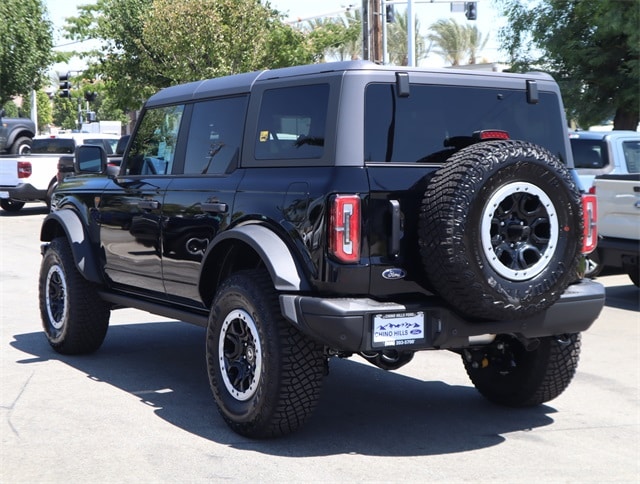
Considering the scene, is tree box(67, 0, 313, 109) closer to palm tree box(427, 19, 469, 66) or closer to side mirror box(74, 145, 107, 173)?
palm tree box(427, 19, 469, 66)

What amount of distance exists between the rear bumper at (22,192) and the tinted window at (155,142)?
658 inches

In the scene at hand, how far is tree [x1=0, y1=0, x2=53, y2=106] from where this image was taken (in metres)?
34.9

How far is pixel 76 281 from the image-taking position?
26.6ft

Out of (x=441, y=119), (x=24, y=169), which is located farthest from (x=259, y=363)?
(x=24, y=169)

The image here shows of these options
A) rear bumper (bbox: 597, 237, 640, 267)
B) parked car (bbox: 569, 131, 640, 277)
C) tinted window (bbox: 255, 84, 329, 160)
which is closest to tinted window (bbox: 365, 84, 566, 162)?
tinted window (bbox: 255, 84, 329, 160)

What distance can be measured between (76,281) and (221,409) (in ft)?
8.18

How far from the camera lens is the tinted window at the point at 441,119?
18.9 feet

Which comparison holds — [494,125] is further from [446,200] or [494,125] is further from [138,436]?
[138,436]

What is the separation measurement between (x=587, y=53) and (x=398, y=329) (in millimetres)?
20671

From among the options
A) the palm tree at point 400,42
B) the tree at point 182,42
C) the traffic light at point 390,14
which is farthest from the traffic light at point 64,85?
the traffic light at point 390,14

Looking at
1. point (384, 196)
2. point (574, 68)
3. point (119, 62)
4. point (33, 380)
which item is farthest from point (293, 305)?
point (119, 62)

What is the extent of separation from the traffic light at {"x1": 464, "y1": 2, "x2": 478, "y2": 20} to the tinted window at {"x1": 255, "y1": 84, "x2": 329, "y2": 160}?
24.2 meters

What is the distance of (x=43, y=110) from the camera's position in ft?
310

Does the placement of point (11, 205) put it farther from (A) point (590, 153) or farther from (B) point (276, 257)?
(B) point (276, 257)
